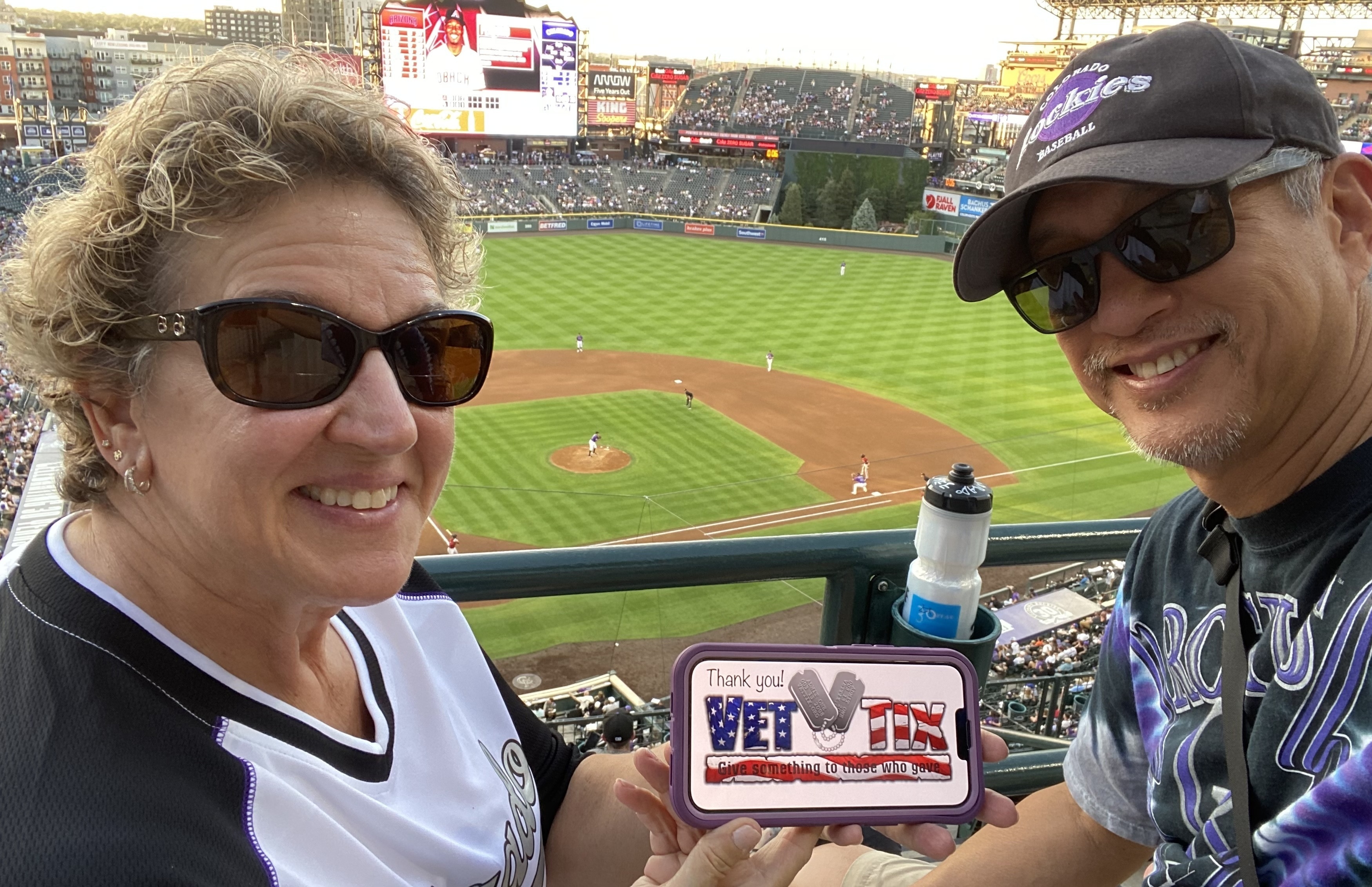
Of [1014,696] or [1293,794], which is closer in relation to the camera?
[1293,794]

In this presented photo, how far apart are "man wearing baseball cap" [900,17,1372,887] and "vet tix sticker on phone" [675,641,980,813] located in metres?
0.48

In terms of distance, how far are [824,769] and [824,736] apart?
55mm

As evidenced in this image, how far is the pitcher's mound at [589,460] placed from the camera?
57.1ft

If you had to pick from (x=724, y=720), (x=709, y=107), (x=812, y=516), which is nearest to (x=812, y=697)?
(x=724, y=720)

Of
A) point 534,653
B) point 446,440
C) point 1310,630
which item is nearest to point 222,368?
point 446,440

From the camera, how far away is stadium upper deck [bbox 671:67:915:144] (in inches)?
2395

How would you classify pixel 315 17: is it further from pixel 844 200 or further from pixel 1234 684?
pixel 1234 684

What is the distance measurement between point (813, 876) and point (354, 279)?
1.86 meters

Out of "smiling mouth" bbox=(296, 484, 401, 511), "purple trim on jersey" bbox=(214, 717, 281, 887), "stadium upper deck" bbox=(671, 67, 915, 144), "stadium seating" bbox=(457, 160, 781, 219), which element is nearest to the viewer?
"purple trim on jersey" bbox=(214, 717, 281, 887)

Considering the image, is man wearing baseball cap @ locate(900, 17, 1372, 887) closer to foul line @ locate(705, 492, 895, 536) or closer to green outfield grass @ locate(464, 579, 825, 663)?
green outfield grass @ locate(464, 579, 825, 663)

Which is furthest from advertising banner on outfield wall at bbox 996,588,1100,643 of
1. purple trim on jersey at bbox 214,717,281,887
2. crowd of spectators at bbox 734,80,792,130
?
crowd of spectators at bbox 734,80,792,130

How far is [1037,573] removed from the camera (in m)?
10.5

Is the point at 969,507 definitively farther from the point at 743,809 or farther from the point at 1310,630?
the point at 743,809

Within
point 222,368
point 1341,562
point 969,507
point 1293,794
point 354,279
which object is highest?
point 354,279
